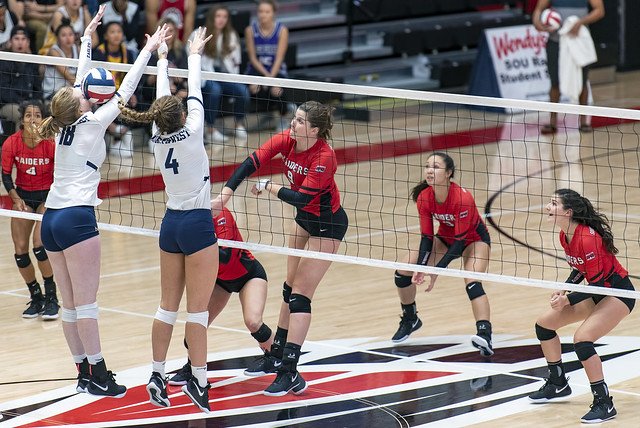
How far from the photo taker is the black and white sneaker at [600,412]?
22.6 ft

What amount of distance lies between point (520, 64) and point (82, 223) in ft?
40.1

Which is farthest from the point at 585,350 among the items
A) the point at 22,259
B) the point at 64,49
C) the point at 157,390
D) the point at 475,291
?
the point at 64,49

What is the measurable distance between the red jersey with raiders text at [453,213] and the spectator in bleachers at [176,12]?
28.1 feet

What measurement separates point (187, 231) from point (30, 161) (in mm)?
2726

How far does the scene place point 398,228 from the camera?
1180cm

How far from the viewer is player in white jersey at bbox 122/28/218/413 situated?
6.73 m

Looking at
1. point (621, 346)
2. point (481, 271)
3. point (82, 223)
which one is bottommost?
point (621, 346)

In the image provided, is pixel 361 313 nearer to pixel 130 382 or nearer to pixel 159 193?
pixel 130 382

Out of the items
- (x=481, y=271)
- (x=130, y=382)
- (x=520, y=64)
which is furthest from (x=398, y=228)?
(x=520, y=64)

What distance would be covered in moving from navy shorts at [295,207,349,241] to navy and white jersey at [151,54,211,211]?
0.92 m

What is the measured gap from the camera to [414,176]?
14000 mm

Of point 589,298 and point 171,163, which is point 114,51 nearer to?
point 171,163

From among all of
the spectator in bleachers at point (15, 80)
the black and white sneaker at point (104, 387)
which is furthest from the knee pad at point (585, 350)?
the spectator in bleachers at point (15, 80)

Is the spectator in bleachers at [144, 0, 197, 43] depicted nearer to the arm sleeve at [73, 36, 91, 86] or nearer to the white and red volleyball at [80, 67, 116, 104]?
the arm sleeve at [73, 36, 91, 86]
